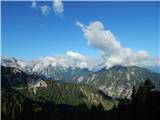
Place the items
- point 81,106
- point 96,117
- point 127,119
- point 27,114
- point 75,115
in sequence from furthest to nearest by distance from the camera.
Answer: point 81,106
point 75,115
point 96,117
point 27,114
point 127,119

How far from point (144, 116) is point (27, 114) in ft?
199

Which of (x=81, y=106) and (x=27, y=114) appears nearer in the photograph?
(x=27, y=114)

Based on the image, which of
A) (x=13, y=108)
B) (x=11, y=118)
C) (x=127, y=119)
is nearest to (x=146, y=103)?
(x=127, y=119)

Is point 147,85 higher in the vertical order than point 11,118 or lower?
higher

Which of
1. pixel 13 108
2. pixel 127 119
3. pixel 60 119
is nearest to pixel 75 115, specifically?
pixel 60 119

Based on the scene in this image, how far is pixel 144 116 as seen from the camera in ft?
237

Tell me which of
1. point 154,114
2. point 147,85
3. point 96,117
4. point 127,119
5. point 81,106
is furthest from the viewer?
point 81,106

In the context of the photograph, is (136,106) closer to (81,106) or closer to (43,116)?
(43,116)

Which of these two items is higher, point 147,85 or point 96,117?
point 147,85

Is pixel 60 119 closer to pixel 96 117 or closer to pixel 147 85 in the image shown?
pixel 96 117

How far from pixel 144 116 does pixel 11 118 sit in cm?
7164

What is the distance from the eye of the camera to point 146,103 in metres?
73.4

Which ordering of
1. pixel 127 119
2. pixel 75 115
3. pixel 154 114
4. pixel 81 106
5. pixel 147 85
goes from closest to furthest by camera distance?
pixel 154 114, pixel 147 85, pixel 127 119, pixel 75 115, pixel 81 106

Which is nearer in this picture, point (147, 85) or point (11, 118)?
point (147, 85)
